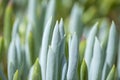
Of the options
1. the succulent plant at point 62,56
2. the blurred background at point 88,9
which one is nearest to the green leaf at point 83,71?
the succulent plant at point 62,56

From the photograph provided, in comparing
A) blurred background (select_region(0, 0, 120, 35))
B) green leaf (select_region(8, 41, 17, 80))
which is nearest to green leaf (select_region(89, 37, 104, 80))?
green leaf (select_region(8, 41, 17, 80))

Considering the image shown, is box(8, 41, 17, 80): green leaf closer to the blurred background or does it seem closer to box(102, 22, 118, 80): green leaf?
box(102, 22, 118, 80): green leaf

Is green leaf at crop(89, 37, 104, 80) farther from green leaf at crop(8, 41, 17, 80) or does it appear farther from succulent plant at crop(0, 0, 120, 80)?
green leaf at crop(8, 41, 17, 80)

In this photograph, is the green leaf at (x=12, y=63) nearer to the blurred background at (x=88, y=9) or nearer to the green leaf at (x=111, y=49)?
the green leaf at (x=111, y=49)

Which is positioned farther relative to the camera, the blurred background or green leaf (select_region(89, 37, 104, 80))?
the blurred background

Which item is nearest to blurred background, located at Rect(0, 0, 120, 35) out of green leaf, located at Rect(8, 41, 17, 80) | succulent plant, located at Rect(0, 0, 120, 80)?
succulent plant, located at Rect(0, 0, 120, 80)

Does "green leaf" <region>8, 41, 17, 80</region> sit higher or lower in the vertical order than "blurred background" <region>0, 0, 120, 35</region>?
lower

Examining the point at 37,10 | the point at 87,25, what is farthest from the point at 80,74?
the point at 87,25

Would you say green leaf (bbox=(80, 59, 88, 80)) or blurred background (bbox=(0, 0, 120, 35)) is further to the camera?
blurred background (bbox=(0, 0, 120, 35))

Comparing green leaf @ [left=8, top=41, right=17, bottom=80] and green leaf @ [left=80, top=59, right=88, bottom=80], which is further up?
green leaf @ [left=8, top=41, right=17, bottom=80]

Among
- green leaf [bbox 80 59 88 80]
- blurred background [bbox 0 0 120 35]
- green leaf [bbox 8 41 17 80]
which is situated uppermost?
blurred background [bbox 0 0 120 35]

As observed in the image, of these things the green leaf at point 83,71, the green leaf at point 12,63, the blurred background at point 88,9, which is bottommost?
the green leaf at point 83,71

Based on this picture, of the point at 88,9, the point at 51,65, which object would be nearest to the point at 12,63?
the point at 51,65
